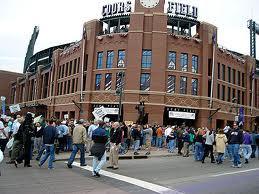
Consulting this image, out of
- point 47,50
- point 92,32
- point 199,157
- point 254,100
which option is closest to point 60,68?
point 92,32

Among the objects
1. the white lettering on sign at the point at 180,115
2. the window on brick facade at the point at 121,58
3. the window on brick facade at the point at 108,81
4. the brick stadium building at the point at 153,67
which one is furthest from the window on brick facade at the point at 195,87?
the window on brick facade at the point at 108,81

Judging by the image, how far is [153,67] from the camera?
3859cm

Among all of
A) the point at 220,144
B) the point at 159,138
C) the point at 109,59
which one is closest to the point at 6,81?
the point at 109,59

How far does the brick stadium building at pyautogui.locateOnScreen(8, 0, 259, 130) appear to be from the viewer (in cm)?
3859

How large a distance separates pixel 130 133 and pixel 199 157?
4716mm

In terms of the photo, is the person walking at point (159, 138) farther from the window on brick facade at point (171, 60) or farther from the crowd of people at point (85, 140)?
the window on brick facade at point (171, 60)

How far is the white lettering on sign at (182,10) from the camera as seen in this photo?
42531mm

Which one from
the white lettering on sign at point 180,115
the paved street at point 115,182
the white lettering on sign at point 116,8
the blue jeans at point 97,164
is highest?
the white lettering on sign at point 116,8

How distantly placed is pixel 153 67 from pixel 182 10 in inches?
380

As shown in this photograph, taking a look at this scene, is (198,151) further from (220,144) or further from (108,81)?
(108,81)

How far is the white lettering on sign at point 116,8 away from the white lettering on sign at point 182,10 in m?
5.11

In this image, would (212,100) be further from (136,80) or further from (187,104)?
(136,80)

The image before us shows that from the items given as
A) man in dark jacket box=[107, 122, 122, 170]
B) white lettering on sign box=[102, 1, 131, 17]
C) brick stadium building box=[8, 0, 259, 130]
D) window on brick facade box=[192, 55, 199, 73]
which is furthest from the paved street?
white lettering on sign box=[102, 1, 131, 17]

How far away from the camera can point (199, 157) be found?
18.4 m
